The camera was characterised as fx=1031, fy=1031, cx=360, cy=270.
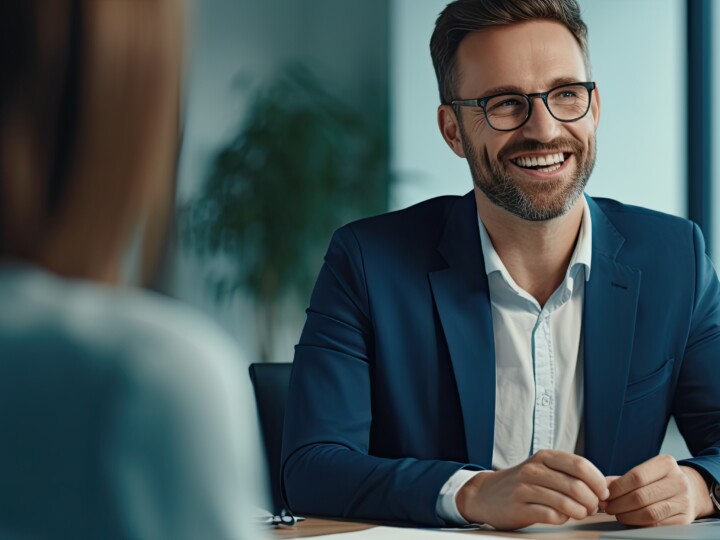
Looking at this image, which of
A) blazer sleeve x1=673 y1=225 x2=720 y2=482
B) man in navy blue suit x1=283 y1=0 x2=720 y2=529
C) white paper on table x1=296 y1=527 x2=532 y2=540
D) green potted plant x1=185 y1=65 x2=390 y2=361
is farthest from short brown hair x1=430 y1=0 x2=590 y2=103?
green potted plant x1=185 y1=65 x2=390 y2=361

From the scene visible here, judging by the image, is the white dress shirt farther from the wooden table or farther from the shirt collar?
the wooden table

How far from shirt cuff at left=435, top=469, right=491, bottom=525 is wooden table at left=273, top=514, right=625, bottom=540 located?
95 mm

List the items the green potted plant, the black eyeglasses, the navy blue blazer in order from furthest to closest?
the green potted plant < the black eyeglasses < the navy blue blazer

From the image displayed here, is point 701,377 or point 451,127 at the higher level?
point 451,127

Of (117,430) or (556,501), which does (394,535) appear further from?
(117,430)

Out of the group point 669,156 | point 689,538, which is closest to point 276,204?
point 669,156

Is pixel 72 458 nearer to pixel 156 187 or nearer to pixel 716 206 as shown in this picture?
pixel 156 187

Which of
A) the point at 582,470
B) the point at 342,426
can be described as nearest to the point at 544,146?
the point at 342,426

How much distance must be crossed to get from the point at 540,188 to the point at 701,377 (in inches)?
18.2

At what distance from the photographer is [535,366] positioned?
74.3 inches

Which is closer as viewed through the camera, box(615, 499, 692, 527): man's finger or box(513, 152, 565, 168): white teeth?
box(615, 499, 692, 527): man's finger

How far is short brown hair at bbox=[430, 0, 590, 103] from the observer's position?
6.49ft

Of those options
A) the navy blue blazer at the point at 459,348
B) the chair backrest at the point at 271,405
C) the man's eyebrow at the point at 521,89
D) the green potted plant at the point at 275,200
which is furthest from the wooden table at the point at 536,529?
the green potted plant at the point at 275,200

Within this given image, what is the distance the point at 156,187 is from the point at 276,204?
3874mm
